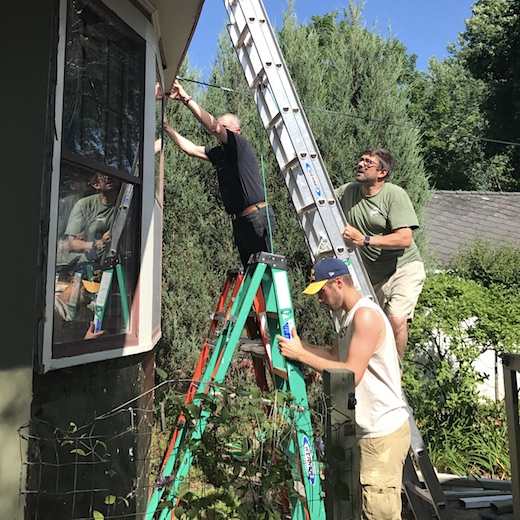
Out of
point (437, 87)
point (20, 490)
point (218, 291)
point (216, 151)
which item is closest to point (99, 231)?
point (20, 490)

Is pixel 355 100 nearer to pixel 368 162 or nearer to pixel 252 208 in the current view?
pixel 368 162

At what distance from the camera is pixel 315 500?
102 inches

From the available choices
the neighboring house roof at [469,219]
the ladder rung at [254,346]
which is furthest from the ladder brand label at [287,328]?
the neighboring house roof at [469,219]

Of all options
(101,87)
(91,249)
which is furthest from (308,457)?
(101,87)

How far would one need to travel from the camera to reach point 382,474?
2.62 m

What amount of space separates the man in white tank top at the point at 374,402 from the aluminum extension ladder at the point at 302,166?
1.88 ft

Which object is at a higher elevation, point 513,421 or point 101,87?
point 101,87

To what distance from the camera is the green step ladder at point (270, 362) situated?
2635 mm

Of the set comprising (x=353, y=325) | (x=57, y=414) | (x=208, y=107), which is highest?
(x=208, y=107)

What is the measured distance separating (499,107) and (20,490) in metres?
22.1

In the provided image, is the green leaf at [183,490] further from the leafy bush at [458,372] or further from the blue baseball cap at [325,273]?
the leafy bush at [458,372]

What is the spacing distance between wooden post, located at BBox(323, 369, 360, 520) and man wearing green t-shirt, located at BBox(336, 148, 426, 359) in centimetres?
174

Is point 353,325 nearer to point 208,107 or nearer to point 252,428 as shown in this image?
point 252,428

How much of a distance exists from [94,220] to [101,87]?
2.31 feet
